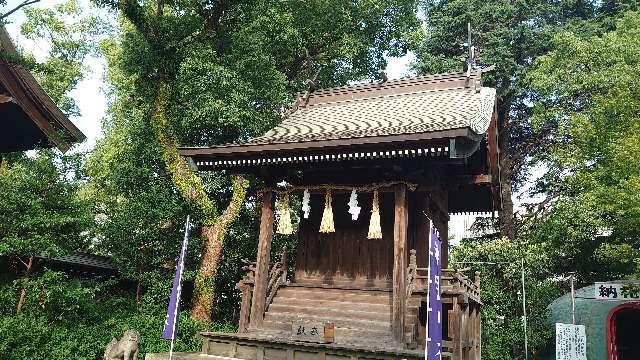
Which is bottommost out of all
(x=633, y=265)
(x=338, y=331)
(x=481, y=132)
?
(x=338, y=331)

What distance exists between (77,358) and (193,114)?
24.9 feet

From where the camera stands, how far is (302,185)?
11828 millimetres

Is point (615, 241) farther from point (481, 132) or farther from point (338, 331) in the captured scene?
point (338, 331)

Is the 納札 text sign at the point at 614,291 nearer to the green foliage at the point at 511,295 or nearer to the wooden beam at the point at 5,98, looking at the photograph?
the green foliage at the point at 511,295

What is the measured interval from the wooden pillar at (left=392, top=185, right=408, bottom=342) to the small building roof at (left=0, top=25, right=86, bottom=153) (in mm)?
6980

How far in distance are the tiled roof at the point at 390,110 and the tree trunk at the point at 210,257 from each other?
3370 millimetres

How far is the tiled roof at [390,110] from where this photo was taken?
10.3 meters

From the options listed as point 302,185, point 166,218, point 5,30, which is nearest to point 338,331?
point 302,185

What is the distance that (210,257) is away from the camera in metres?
15.6

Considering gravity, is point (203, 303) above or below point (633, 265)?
below

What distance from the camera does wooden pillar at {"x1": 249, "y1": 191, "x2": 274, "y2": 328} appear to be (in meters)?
10.7

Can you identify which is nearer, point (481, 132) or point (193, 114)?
point (481, 132)

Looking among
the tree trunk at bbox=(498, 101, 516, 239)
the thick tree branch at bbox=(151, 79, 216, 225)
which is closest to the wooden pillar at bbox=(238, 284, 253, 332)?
the thick tree branch at bbox=(151, 79, 216, 225)

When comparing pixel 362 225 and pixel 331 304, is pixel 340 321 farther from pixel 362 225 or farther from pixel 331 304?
pixel 362 225
